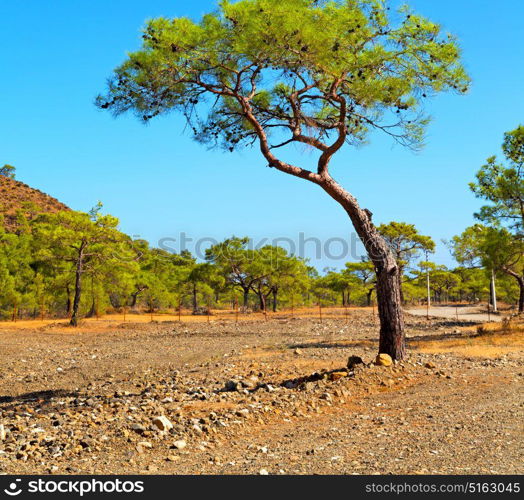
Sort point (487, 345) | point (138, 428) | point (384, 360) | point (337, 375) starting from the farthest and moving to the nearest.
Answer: point (487, 345) → point (384, 360) → point (337, 375) → point (138, 428)

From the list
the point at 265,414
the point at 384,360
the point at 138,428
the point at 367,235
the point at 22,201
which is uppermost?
the point at 22,201

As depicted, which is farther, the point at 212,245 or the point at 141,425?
the point at 212,245

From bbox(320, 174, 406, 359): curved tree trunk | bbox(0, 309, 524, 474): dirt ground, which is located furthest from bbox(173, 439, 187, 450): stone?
bbox(320, 174, 406, 359): curved tree trunk

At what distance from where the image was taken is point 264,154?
30.6ft

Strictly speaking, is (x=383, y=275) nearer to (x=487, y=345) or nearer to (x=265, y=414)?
(x=265, y=414)

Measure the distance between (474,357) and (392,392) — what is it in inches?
159

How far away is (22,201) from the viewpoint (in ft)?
182

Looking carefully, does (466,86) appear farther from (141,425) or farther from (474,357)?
(141,425)

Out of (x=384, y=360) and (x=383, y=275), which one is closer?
(x=384, y=360)

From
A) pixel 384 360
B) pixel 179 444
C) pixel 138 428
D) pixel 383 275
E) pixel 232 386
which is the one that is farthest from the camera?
pixel 383 275

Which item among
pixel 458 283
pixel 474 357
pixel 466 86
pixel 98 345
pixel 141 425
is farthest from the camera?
pixel 458 283

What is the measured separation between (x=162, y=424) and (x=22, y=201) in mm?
55195

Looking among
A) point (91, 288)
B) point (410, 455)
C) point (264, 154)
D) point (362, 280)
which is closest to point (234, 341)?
point (264, 154)

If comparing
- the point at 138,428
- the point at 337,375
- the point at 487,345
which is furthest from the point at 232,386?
the point at 487,345
